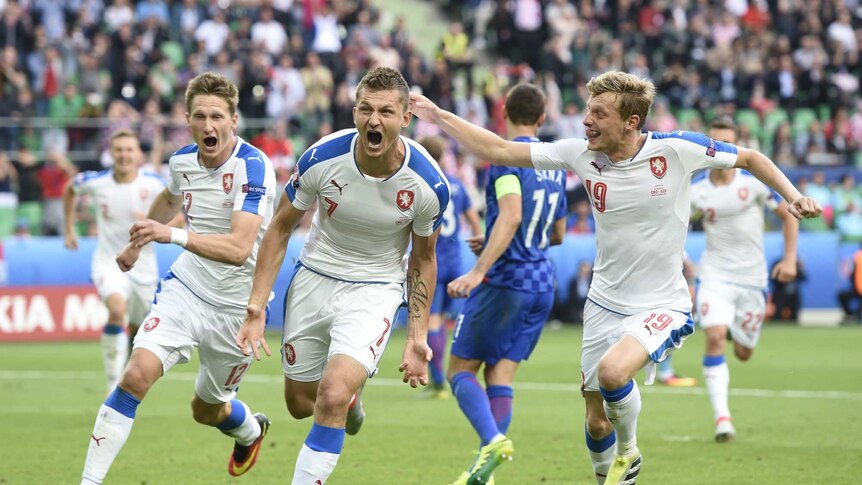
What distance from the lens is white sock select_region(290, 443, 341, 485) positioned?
6.98 metres

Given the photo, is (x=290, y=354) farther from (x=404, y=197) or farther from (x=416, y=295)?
(x=404, y=197)

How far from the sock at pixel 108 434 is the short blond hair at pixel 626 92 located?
11.2 feet

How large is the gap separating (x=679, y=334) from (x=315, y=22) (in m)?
21.0

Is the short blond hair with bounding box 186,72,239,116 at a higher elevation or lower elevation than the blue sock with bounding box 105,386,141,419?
higher

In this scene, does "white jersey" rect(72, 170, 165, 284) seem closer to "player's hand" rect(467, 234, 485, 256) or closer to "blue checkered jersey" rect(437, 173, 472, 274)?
"blue checkered jersey" rect(437, 173, 472, 274)

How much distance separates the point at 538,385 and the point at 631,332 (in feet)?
25.2

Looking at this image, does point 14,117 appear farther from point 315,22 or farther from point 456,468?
point 456,468

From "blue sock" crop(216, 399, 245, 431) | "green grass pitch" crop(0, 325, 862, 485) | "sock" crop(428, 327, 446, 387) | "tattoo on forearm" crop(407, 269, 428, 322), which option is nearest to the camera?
"tattoo on forearm" crop(407, 269, 428, 322)

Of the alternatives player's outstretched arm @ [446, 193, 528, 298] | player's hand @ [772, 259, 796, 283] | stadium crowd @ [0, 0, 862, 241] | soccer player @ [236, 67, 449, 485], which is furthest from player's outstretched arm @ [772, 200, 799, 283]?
stadium crowd @ [0, 0, 862, 241]

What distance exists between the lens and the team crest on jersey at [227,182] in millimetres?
8461

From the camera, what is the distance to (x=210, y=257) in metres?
7.74

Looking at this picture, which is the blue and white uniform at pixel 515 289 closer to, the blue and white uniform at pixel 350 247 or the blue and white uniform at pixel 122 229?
the blue and white uniform at pixel 350 247

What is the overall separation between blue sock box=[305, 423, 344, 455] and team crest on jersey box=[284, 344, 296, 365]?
0.90 m

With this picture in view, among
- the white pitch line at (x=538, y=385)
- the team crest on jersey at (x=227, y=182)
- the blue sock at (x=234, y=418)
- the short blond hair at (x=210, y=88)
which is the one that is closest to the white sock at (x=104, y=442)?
the blue sock at (x=234, y=418)
